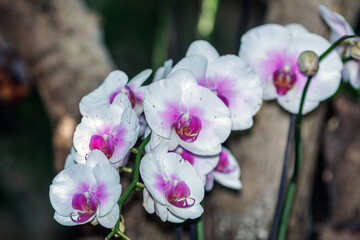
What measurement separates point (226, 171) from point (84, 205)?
0.72ft

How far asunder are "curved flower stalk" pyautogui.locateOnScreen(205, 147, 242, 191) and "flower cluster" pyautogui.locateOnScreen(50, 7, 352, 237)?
2 centimetres

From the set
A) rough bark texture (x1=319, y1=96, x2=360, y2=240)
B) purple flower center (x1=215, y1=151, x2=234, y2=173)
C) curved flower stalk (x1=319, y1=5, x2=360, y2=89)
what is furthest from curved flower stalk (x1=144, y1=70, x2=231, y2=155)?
rough bark texture (x1=319, y1=96, x2=360, y2=240)

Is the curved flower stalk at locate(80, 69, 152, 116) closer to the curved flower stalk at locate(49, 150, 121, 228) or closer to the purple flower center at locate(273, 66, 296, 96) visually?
the curved flower stalk at locate(49, 150, 121, 228)

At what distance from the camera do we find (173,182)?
49 centimetres

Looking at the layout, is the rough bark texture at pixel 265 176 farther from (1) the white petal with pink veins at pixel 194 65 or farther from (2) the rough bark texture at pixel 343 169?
(1) the white petal with pink veins at pixel 194 65

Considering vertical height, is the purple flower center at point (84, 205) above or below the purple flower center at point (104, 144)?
below

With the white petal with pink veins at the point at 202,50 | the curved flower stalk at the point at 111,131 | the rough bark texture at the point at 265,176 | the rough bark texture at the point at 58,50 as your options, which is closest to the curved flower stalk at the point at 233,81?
the white petal with pink veins at the point at 202,50

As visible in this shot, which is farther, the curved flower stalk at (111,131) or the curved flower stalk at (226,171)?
the curved flower stalk at (226,171)

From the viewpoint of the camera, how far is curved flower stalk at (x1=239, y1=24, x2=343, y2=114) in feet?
2.06

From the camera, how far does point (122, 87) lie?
546 mm

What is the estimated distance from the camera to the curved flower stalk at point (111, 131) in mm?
484

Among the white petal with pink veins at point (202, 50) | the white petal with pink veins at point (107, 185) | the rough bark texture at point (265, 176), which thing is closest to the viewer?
the white petal with pink veins at point (107, 185)


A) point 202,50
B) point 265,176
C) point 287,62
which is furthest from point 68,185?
point 265,176

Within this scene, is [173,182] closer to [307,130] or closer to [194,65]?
[194,65]
